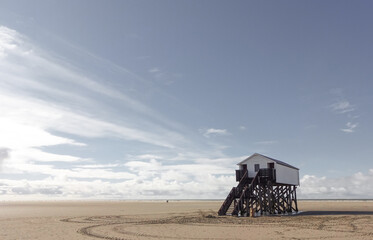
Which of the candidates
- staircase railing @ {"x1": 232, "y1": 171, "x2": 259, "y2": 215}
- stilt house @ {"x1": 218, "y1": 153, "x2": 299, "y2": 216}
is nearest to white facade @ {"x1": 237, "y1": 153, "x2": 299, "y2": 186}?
stilt house @ {"x1": 218, "y1": 153, "x2": 299, "y2": 216}

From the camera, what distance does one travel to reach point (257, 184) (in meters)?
40.6

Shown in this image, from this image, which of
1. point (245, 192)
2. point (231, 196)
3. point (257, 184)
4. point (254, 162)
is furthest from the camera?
point (254, 162)

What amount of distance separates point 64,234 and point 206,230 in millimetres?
10148

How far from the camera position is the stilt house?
38.6 metres

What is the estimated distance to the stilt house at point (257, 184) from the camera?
38625 millimetres

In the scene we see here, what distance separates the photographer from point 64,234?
898 inches

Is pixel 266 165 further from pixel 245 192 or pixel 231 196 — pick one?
pixel 231 196

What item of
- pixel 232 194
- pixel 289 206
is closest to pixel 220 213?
pixel 232 194

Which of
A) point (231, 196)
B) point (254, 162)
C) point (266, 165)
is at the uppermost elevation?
point (254, 162)

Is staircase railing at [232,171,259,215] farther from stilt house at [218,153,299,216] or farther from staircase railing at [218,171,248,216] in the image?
staircase railing at [218,171,248,216]

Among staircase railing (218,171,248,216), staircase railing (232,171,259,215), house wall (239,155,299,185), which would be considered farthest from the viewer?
house wall (239,155,299,185)

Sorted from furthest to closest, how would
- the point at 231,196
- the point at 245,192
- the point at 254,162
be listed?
the point at 254,162, the point at 231,196, the point at 245,192

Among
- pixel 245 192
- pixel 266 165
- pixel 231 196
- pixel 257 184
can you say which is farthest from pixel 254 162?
pixel 231 196

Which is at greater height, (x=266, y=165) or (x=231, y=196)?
(x=266, y=165)
